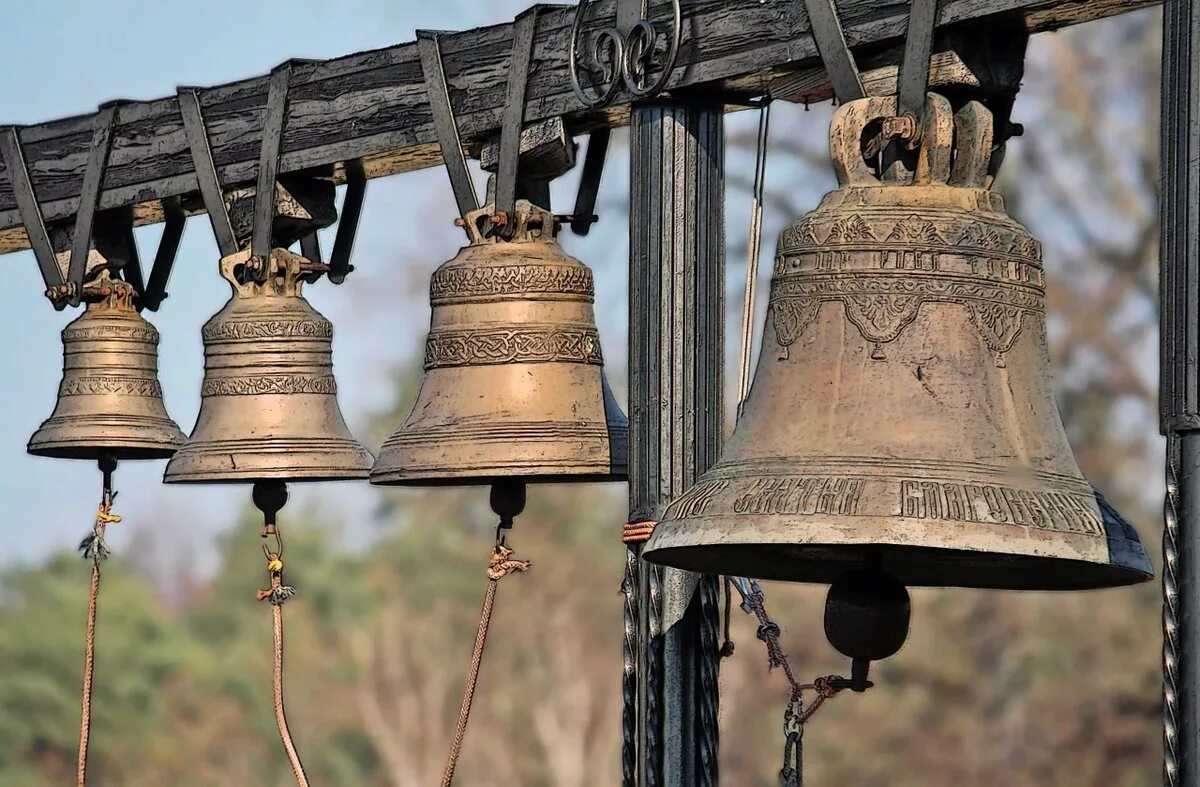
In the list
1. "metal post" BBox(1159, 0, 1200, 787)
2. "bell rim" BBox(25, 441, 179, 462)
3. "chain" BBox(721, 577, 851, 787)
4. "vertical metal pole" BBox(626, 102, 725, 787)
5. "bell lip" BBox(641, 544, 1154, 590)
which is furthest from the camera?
"bell rim" BBox(25, 441, 179, 462)

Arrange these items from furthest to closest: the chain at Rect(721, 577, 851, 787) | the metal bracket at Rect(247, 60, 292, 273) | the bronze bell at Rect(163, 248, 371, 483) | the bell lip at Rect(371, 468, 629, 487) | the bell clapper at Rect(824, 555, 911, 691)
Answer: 1. the bronze bell at Rect(163, 248, 371, 483)
2. the metal bracket at Rect(247, 60, 292, 273)
3. the bell lip at Rect(371, 468, 629, 487)
4. the chain at Rect(721, 577, 851, 787)
5. the bell clapper at Rect(824, 555, 911, 691)

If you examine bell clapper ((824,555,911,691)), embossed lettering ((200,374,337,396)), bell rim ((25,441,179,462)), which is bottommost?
bell clapper ((824,555,911,691))

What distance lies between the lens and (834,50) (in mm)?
3506

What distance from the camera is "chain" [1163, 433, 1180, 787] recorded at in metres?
2.95

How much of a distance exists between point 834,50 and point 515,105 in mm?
798

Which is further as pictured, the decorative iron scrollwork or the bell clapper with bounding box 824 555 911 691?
the decorative iron scrollwork

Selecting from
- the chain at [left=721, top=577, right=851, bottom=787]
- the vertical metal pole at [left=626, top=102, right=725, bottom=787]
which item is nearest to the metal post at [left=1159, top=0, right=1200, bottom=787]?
the chain at [left=721, top=577, right=851, bottom=787]

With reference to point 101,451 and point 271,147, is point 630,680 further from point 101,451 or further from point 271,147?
point 101,451

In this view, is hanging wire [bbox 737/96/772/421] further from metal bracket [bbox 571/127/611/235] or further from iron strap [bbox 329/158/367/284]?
iron strap [bbox 329/158/367/284]

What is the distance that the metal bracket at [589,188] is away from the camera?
431cm

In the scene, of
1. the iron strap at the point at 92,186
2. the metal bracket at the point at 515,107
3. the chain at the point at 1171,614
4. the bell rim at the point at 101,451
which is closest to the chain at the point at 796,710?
the chain at the point at 1171,614

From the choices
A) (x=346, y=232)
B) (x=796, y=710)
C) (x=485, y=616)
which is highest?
(x=346, y=232)

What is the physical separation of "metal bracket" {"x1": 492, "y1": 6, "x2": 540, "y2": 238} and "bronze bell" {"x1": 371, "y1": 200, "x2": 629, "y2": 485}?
81mm

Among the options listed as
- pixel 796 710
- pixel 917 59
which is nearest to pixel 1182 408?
pixel 917 59
